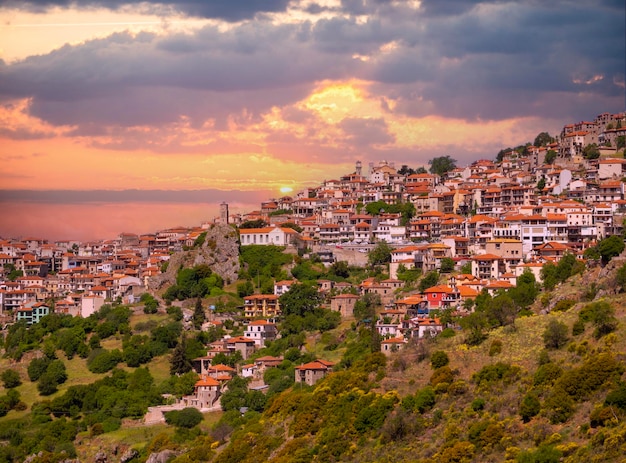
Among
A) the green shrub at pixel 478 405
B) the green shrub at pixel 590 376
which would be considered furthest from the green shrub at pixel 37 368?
the green shrub at pixel 590 376

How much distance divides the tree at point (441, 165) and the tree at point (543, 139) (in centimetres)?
571

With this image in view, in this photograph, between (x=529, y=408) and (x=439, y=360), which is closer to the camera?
(x=529, y=408)

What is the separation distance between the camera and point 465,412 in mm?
29797

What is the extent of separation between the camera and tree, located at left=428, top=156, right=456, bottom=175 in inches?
2973

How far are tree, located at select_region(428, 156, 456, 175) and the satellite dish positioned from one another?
14.7m

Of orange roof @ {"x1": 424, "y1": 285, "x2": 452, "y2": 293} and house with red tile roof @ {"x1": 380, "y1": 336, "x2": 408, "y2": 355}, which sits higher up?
orange roof @ {"x1": 424, "y1": 285, "x2": 452, "y2": 293}

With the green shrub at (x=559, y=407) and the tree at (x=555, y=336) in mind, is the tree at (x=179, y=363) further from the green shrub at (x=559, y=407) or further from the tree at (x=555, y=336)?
the green shrub at (x=559, y=407)

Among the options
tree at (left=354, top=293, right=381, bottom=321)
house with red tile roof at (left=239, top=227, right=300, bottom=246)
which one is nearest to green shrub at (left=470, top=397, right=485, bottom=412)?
tree at (left=354, top=293, right=381, bottom=321)

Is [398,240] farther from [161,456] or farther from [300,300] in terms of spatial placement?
[161,456]

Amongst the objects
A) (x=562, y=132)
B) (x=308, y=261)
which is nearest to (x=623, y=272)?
(x=308, y=261)

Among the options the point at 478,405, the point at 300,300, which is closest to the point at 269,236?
the point at 300,300

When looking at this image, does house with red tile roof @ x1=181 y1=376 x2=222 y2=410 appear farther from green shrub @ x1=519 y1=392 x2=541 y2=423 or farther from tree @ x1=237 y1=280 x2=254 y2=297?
green shrub @ x1=519 y1=392 x2=541 y2=423

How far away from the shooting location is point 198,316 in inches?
1964

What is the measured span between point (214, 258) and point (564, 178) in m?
19.5
